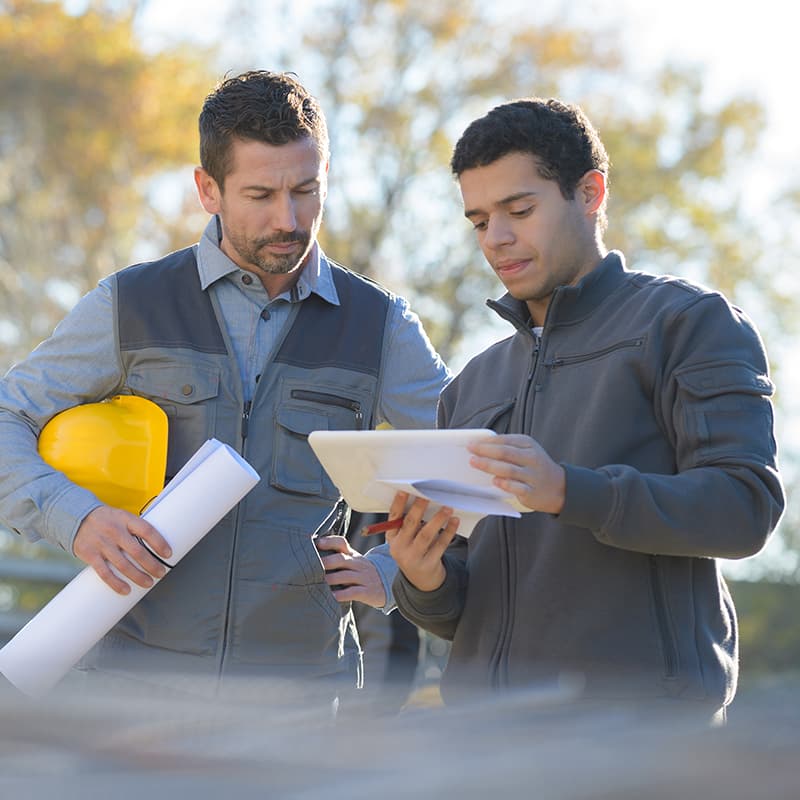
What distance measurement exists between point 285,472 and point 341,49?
16.0 m

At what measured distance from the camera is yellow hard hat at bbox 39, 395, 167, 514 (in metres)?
3.54

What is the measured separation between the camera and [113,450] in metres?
3.53

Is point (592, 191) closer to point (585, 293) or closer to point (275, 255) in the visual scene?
point (585, 293)

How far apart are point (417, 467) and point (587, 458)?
1.28 ft

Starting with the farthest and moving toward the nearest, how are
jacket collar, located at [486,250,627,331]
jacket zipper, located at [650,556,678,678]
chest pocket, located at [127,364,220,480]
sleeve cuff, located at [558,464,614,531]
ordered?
chest pocket, located at [127,364,220,480]
jacket collar, located at [486,250,627,331]
jacket zipper, located at [650,556,678,678]
sleeve cuff, located at [558,464,614,531]

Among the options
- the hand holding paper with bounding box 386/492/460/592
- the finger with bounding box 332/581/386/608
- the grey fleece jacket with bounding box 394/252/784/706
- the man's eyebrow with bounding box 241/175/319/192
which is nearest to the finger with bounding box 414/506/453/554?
the hand holding paper with bounding box 386/492/460/592

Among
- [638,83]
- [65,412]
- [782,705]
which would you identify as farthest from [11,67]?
[782,705]

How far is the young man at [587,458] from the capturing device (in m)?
2.64

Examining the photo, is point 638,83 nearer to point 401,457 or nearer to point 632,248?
point 632,248

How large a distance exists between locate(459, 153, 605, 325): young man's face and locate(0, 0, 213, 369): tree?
1532cm

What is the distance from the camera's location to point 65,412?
363 centimetres

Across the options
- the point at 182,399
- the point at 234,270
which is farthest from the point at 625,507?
the point at 234,270

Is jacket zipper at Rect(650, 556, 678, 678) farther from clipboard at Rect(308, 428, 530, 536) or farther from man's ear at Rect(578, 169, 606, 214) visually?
man's ear at Rect(578, 169, 606, 214)

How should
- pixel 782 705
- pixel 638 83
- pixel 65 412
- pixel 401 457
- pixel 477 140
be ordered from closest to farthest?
pixel 782 705, pixel 401 457, pixel 477 140, pixel 65 412, pixel 638 83
